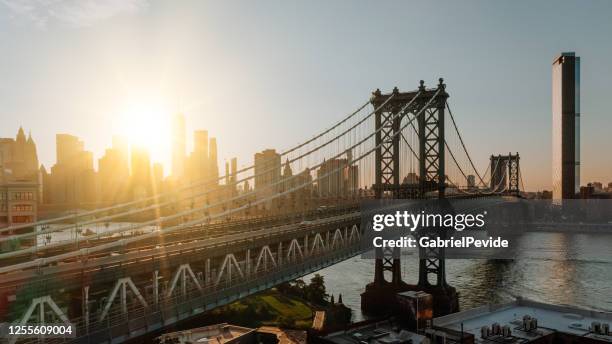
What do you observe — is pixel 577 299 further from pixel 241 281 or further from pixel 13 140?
pixel 13 140

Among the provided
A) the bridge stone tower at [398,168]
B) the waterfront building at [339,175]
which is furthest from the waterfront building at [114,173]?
the bridge stone tower at [398,168]

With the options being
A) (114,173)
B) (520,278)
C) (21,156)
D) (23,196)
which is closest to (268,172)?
(23,196)

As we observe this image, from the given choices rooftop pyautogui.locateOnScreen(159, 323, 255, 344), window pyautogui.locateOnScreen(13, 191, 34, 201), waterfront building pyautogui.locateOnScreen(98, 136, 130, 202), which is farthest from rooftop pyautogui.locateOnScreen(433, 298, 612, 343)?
waterfront building pyautogui.locateOnScreen(98, 136, 130, 202)

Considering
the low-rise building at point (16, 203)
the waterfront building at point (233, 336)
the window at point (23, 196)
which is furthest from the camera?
the window at point (23, 196)

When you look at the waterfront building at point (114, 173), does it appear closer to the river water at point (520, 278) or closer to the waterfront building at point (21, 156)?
the waterfront building at point (21, 156)

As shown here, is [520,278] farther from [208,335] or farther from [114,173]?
[114,173]

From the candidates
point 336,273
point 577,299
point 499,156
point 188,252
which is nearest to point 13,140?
point 336,273

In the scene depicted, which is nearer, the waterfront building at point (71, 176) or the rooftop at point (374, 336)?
the rooftop at point (374, 336)
